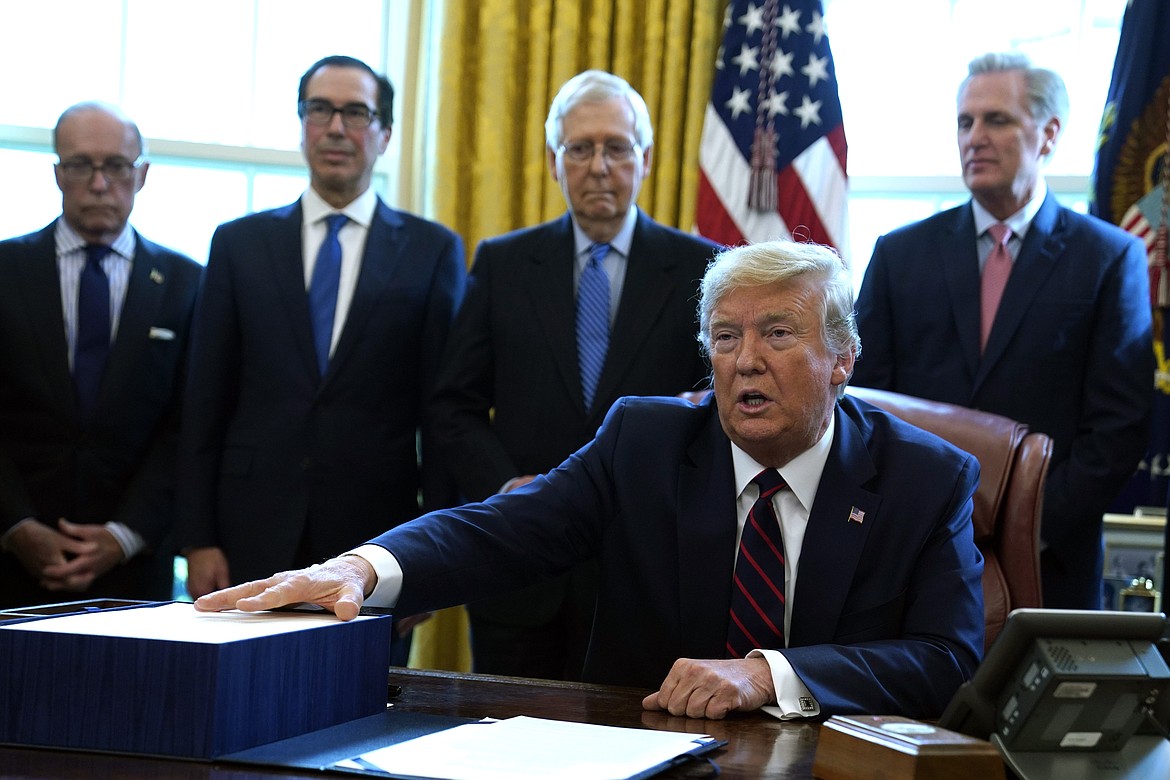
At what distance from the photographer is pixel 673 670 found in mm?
2051

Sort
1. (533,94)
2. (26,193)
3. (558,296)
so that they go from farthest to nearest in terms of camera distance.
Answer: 1. (26,193)
2. (533,94)
3. (558,296)

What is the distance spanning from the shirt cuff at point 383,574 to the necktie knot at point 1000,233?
216 cm

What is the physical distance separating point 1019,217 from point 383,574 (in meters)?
2.26

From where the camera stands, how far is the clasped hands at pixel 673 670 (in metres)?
1.94

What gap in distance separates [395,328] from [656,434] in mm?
1327

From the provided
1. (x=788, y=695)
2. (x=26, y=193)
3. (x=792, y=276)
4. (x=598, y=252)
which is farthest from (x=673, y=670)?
(x=26, y=193)

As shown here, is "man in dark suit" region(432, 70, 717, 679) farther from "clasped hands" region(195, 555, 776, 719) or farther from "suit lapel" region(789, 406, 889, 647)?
"clasped hands" region(195, 555, 776, 719)

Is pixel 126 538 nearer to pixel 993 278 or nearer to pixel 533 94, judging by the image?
pixel 533 94

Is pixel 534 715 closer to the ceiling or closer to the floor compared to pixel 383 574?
closer to the floor

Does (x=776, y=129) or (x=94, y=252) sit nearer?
(x=94, y=252)

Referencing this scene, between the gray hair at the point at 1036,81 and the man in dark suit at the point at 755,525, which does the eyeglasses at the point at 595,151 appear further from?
the man in dark suit at the point at 755,525

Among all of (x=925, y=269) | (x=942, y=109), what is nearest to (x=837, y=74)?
(x=942, y=109)

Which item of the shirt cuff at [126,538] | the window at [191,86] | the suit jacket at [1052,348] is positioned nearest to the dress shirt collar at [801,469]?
the suit jacket at [1052,348]

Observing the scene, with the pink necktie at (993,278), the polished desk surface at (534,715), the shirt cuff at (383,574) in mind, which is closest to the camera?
the polished desk surface at (534,715)
